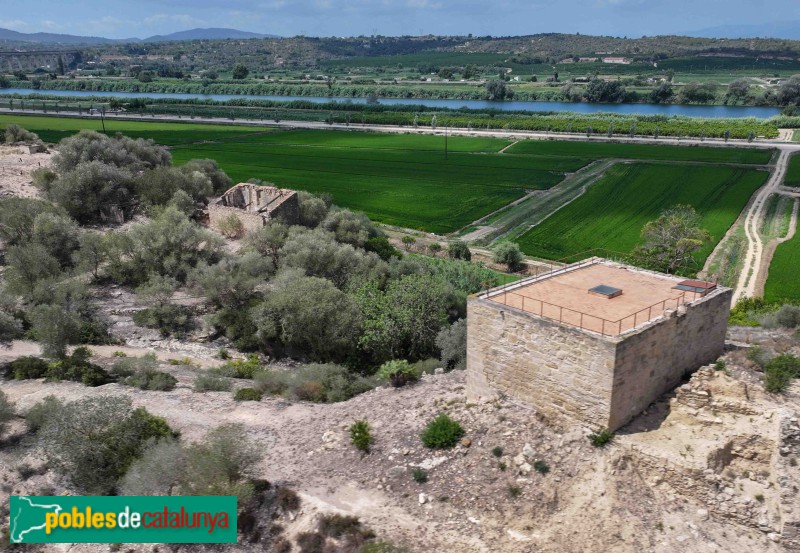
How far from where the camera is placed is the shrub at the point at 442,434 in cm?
1523

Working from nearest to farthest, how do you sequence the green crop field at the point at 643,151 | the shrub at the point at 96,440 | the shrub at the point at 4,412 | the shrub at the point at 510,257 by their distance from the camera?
the shrub at the point at 96,440 < the shrub at the point at 4,412 < the shrub at the point at 510,257 < the green crop field at the point at 643,151

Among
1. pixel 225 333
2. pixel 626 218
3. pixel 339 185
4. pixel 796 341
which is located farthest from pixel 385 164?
pixel 796 341

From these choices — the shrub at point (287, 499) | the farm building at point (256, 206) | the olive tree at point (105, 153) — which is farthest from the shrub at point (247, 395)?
the olive tree at point (105, 153)

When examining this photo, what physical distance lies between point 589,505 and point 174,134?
302 ft

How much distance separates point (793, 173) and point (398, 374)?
202 feet

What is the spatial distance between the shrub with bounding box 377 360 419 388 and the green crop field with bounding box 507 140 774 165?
63550mm

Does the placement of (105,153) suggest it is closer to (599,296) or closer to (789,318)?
(599,296)

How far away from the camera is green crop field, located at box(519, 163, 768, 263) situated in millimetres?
43219

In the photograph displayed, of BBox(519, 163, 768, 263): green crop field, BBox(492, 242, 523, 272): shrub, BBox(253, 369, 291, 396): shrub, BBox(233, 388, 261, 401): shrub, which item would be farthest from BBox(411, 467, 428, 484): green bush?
BBox(519, 163, 768, 263): green crop field

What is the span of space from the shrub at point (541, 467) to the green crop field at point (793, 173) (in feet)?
188

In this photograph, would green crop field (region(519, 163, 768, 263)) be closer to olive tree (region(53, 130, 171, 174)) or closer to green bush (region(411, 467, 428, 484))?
green bush (region(411, 467, 428, 484))

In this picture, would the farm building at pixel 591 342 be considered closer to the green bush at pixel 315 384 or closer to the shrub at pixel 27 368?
the green bush at pixel 315 384

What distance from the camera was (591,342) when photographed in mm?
13992

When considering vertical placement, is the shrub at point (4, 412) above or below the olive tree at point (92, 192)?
below
